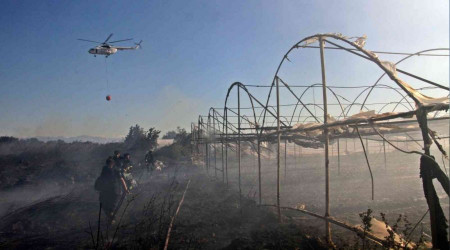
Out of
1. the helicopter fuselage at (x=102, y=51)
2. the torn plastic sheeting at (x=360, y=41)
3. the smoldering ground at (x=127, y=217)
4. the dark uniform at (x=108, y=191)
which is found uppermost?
the helicopter fuselage at (x=102, y=51)

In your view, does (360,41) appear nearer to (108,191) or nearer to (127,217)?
(108,191)

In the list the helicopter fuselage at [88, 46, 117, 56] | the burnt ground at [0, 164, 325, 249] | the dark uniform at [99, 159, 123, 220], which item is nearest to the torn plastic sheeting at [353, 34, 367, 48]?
the burnt ground at [0, 164, 325, 249]

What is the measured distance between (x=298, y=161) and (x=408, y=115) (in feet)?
86.4

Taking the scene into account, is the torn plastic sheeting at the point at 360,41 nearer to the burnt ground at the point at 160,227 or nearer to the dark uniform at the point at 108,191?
the burnt ground at the point at 160,227

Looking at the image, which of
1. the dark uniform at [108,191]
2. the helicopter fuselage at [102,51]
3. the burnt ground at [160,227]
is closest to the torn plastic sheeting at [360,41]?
the burnt ground at [160,227]

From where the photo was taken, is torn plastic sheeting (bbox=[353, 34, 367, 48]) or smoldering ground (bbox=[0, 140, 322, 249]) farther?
smoldering ground (bbox=[0, 140, 322, 249])

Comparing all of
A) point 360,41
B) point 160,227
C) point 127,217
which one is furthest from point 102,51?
point 360,41

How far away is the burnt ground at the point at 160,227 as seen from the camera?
256 inches

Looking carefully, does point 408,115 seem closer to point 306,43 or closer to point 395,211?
point 306,43

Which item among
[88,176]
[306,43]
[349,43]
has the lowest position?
[88,176]

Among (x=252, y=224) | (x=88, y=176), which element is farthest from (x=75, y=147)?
(x=252, y=224)

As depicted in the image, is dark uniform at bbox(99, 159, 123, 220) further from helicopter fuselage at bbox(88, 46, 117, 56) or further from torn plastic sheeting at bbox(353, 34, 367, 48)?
helicopter fuselage at bbox(88, 46, 117, 56)

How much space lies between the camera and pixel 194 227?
27.5 feet

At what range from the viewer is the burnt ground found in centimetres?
650
